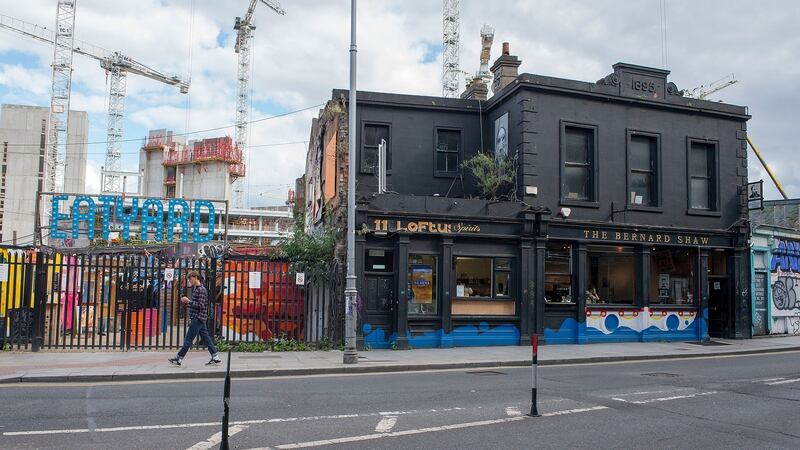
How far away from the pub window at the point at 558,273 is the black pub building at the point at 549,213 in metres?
0.03

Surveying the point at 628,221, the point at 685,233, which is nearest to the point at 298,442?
the point at 628,221

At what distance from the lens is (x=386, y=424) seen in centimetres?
809

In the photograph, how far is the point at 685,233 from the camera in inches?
825

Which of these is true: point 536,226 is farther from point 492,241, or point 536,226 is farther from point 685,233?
point 685,233

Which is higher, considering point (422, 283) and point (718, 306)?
point (422, 283)

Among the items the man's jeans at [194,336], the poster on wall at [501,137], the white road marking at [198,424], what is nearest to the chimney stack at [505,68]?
the poster on wall at [501,137]

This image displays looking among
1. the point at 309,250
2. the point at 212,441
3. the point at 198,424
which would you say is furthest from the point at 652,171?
the point at 212,441

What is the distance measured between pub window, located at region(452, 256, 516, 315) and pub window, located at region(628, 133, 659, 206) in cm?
546

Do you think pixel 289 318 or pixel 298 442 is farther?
pixel 289 318

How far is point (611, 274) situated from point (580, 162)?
3.80 m

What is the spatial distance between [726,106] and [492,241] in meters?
10.2

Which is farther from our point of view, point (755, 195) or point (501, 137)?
point (755, 195)

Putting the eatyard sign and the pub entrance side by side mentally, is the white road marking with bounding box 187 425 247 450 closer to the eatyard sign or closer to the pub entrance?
the pub entrance

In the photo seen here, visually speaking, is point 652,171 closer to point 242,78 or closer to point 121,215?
point 121,215
